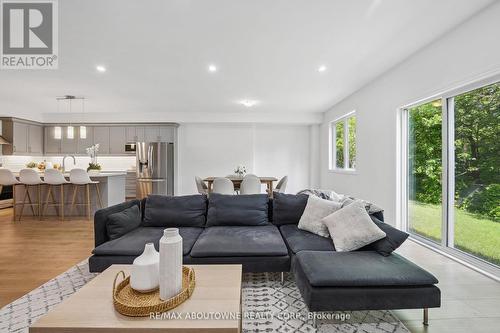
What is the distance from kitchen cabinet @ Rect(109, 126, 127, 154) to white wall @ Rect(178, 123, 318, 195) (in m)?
1.63

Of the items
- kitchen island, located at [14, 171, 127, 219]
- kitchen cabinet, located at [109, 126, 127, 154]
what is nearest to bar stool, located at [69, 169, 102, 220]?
kitchen island, located at [14, 171, 127, 219]

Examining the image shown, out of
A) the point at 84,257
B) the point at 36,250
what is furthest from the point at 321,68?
the point at 36,250

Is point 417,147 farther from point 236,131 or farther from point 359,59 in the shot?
point 236,131

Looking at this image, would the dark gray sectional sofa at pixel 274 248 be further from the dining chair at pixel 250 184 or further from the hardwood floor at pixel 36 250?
the dining chair at pixel 250 184

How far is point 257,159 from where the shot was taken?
7730 millimetres

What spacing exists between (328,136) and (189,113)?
3.97 metres

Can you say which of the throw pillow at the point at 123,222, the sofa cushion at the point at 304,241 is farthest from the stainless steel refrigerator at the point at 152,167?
the sofa cushion at the point at 304,241

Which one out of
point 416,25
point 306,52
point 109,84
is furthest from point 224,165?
point 416,25

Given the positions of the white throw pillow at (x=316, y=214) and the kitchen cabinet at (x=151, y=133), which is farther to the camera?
the kitchen cabinet at (x=151, y=133)

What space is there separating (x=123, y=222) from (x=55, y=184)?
348 cm

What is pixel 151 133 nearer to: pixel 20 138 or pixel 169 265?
pixel 20 138

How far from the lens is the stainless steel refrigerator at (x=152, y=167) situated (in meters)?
6.77

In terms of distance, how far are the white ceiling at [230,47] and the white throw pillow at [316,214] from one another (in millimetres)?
1935

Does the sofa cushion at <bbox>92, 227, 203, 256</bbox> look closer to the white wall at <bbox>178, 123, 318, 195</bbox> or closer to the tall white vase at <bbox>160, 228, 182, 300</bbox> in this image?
the tall white vase at <bbox>160, 228, 182, 300</bbox>
